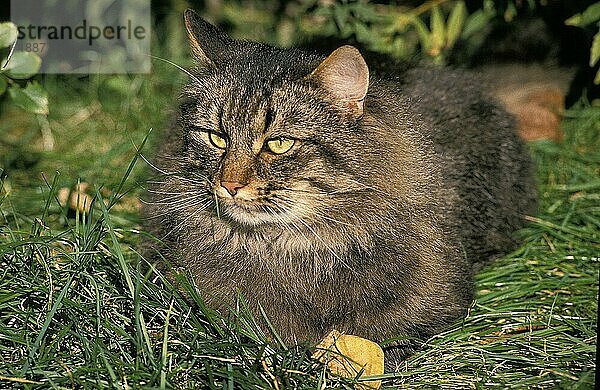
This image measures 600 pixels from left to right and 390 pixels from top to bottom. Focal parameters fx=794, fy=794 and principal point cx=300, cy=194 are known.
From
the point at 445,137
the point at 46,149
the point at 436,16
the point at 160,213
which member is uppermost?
the point at 436,16

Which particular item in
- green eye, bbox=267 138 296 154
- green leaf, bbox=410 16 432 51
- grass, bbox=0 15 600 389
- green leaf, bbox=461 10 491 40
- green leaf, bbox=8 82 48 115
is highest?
green leaf, bbox=461 10 491 40

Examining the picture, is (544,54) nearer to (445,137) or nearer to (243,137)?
(445,137)

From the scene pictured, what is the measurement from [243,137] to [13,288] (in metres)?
0.95

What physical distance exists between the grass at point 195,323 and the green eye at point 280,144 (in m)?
0.50

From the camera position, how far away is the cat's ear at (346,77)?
247cm

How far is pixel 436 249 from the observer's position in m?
2.87

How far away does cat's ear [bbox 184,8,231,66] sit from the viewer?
9.15ft

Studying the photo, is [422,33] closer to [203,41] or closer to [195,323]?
[203,41]

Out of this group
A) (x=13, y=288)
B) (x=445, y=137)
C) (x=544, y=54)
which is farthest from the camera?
(x=544, y=54)

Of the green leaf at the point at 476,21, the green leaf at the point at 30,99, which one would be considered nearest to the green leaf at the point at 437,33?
the green leaf at the point at 476,21

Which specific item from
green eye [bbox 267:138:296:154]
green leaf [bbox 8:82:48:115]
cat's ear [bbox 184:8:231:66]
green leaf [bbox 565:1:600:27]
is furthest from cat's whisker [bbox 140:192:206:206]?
green leaf [bbox 565:1:600:27]

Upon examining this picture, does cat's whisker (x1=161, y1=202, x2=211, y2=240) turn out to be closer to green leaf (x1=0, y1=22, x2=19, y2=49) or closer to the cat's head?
the cat's head

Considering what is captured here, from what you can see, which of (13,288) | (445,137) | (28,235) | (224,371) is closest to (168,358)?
(224,371)

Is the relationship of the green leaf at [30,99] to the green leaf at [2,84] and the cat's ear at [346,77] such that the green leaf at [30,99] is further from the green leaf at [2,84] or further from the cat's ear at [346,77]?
the cat's ear at [346,77]
